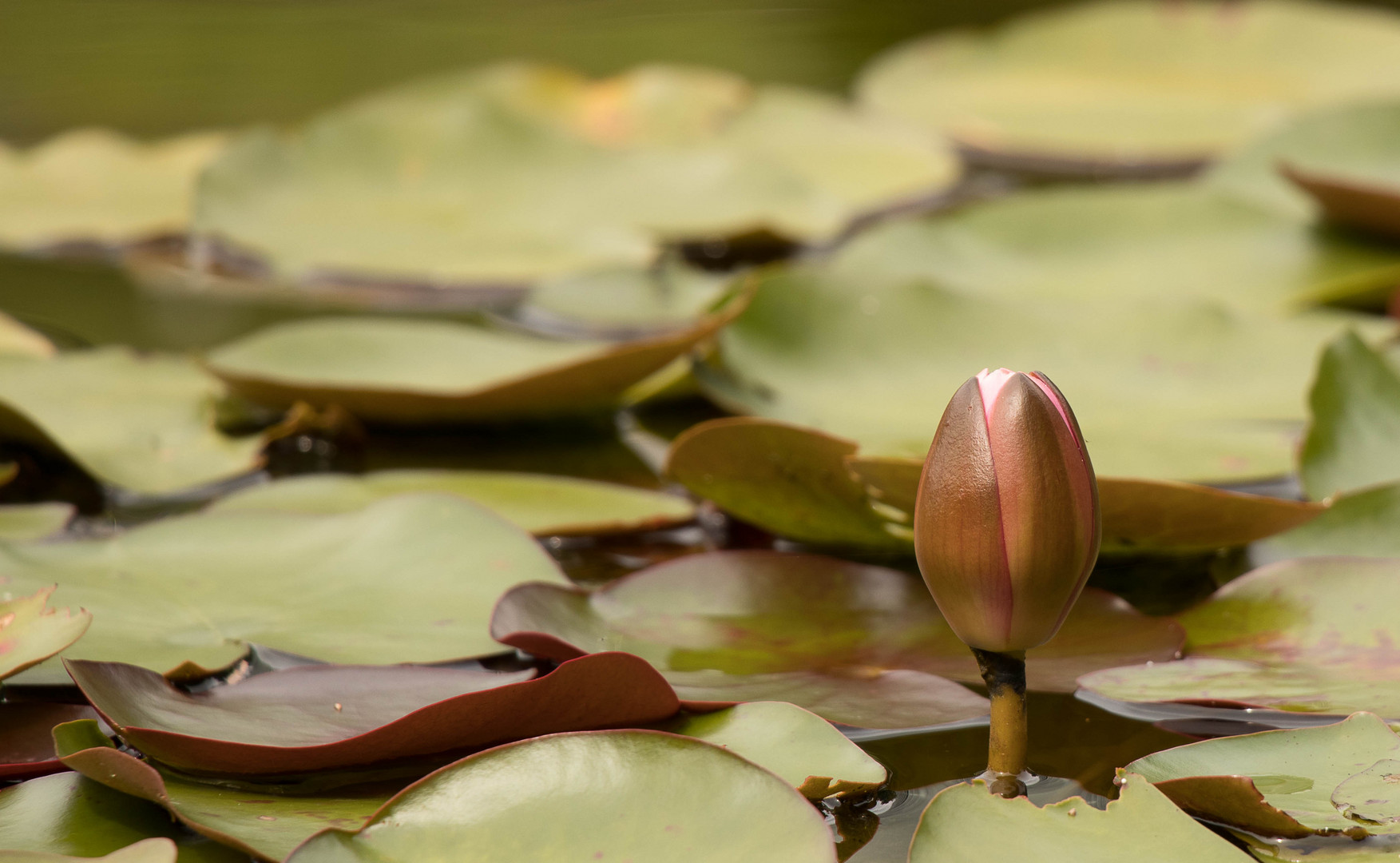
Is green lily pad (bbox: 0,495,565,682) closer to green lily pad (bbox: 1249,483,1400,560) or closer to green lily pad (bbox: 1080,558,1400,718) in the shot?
green lily pad (bbox: 1080,558,1400,718)

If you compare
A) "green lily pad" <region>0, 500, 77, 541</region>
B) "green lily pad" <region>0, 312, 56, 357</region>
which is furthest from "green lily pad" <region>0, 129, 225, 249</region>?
"green lily pad" <region>0, 500, 77, 541</region>

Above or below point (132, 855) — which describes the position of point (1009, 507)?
above

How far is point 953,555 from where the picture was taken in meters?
0.52

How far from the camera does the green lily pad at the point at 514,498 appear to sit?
91 centimetres

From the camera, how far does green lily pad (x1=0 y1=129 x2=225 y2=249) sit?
5.40 ft

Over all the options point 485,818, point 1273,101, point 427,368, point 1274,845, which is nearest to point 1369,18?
point 1273,101

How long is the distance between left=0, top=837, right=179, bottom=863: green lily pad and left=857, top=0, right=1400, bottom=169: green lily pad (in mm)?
1797

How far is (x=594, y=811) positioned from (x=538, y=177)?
4.56 feet

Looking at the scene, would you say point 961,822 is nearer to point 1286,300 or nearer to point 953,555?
point 953,555

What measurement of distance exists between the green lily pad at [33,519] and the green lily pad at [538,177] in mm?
632

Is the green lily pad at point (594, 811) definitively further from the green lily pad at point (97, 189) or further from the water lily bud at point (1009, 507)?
the green lily pad at point (97, 189)

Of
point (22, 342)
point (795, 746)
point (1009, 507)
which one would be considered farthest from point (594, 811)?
point (22, 342)

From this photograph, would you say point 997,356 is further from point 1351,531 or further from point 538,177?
point 538,177

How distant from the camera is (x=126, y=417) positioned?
3.52ft
